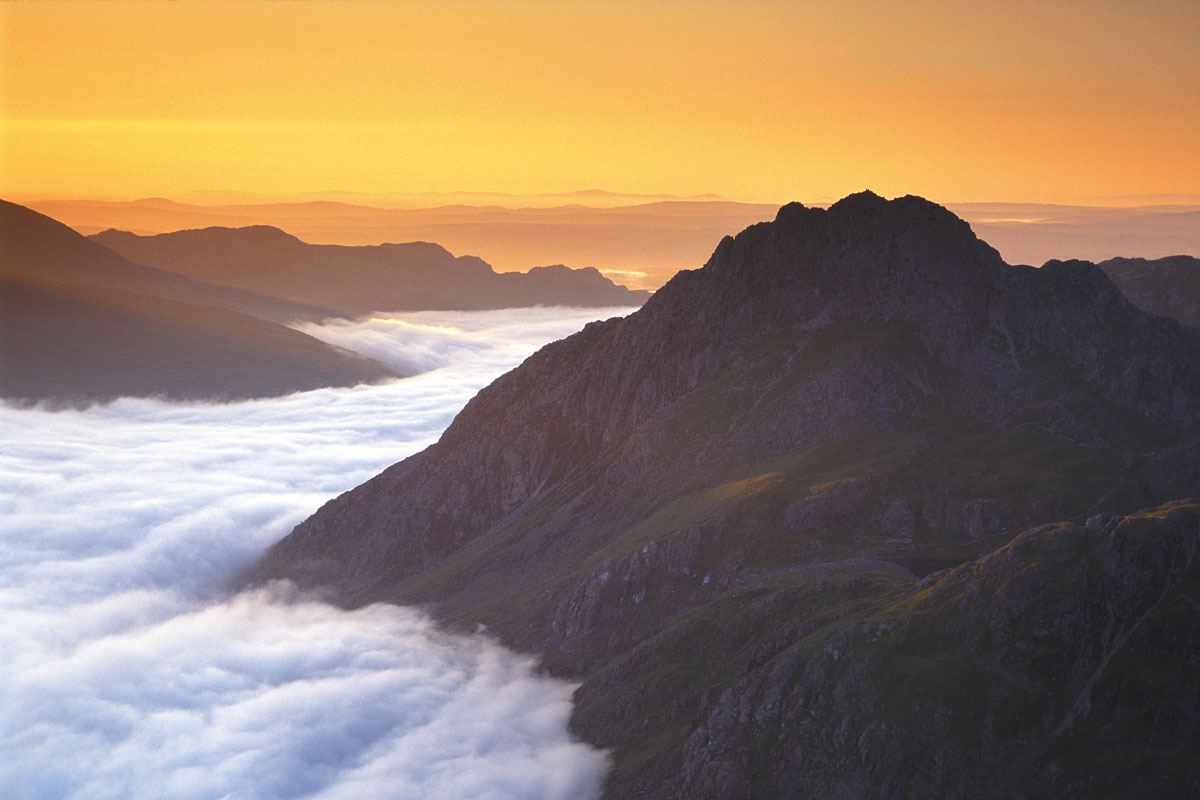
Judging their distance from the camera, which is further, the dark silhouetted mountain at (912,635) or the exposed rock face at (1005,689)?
the dark silhouetted mountain at (912,635)

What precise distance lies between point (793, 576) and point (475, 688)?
60.1 metres

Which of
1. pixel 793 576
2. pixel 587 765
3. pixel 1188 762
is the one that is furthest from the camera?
pixel 793 576

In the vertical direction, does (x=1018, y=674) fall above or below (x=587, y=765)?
above

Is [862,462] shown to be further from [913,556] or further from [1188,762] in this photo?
[1188,762]

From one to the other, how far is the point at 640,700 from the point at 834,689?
37.6 meters

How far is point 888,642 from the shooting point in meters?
138

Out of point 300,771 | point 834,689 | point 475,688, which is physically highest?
point 834,689

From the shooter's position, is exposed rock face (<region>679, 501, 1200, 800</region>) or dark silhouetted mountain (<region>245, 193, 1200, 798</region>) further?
dark silhouetted mountain (<region>245, 193, 1200, 798</region>)

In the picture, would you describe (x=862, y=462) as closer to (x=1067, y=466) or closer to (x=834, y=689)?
(x=1067, y=466)

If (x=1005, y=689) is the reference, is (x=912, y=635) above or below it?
above

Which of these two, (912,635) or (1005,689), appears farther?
(912,635)

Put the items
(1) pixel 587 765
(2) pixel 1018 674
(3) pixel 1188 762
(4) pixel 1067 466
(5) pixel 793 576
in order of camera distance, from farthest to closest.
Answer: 1. (4) pixel 1067 466
2. (5) pixel 793 576
3. (1) pixel 587 765
4. (2) pixel 1018 674
5. (3) pixel 1188 762

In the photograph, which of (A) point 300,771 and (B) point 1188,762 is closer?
(B) point 1188,762

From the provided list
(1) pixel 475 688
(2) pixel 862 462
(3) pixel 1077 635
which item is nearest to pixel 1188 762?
(3) pixel 1077 635
